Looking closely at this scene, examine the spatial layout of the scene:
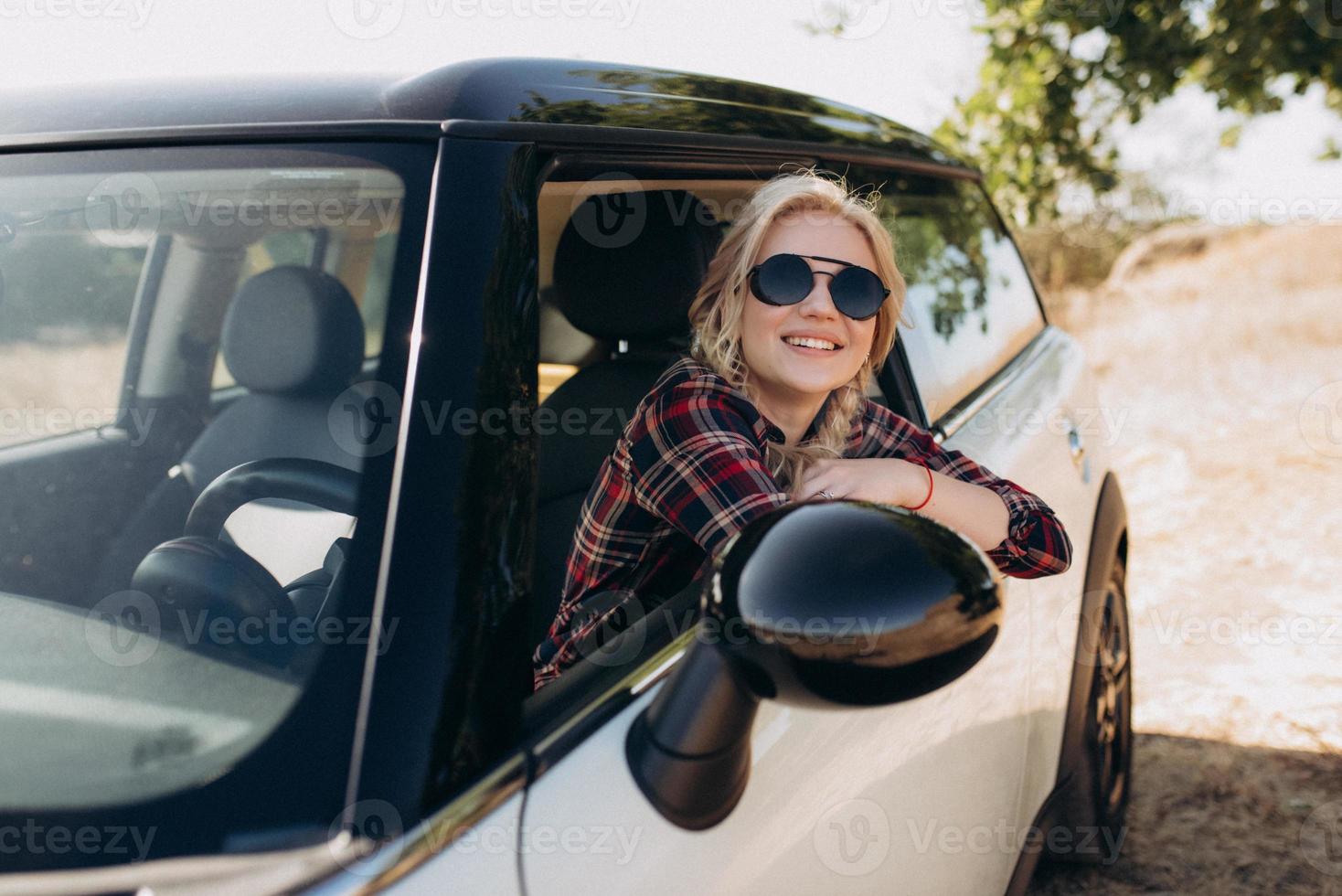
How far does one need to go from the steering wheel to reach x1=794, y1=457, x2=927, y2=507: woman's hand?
0.69 m

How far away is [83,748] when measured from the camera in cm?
105

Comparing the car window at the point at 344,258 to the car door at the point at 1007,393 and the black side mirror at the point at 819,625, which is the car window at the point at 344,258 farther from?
the car door at the point at 1007,393

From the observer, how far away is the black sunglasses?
68.8 inches

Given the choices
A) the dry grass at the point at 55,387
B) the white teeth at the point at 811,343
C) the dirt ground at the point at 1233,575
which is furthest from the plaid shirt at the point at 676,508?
the dirt ground at the point at 1233,575

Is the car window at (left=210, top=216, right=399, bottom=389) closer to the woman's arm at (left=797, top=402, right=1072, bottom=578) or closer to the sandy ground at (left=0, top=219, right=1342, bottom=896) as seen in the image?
the sandy ground at (left=0, top=219, right=1342, bottom=896)

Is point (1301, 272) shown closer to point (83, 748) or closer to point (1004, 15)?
point (1004, 15)

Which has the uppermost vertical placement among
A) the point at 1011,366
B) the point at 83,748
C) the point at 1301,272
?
the point at 83,748

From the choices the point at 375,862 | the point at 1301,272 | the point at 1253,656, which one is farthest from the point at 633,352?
the point at 1301,272

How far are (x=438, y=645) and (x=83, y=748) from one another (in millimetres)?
344

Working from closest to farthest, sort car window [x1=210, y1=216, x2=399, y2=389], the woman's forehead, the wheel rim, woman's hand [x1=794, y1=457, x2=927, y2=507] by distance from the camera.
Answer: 1. car window [x1=210, y1=216, x2=399, y2=389]
2. woman's hand [x1=794, y1=457, x2=927, y2=507]
3. the woman's forehead
4. the wheel rim

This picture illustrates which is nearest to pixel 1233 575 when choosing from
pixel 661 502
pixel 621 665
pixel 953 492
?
pixel 953 492

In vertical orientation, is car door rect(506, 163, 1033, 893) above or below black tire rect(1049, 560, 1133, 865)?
above

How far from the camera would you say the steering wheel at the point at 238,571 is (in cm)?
133

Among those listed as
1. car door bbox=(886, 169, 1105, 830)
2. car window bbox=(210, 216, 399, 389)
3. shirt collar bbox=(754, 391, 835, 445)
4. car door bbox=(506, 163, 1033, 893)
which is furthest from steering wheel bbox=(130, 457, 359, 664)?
car door bbox=(886, 169, 1105, 830)
